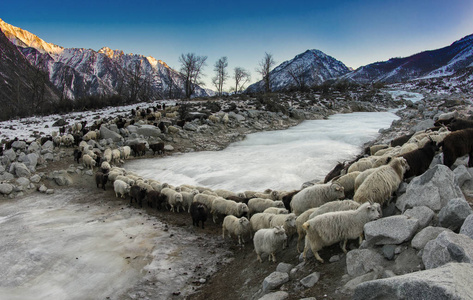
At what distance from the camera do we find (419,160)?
6.92 metres

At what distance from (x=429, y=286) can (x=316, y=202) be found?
4.35 m

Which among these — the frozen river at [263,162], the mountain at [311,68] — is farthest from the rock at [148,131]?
the mountain at [311,68]

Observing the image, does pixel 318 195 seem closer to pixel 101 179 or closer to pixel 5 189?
pixel 101 179

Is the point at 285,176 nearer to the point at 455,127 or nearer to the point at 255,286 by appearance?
the point at 455,127

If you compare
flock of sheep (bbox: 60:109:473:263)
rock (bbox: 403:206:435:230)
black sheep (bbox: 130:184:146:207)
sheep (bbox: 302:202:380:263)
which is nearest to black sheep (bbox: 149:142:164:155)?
flock of sheep (bbox: 60:109:473:263)

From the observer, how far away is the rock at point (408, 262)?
350 centimetres

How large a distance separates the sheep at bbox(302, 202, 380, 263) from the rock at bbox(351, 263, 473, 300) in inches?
73.7

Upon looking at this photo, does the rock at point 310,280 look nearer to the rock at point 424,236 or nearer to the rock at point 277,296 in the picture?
the rock at point 277,296

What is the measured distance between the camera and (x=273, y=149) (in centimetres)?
1930

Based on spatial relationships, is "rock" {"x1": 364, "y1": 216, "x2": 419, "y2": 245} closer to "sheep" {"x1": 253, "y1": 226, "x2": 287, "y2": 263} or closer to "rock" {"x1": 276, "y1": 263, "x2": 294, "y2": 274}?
"rock" {"x1": 276, "y1": 263, "x2": 294, "y2": 274}

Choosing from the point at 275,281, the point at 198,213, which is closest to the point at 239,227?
the point at 198,213

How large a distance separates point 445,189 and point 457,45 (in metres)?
181

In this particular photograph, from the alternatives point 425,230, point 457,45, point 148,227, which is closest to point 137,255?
point 148,227

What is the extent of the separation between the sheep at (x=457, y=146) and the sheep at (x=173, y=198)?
8.01m
